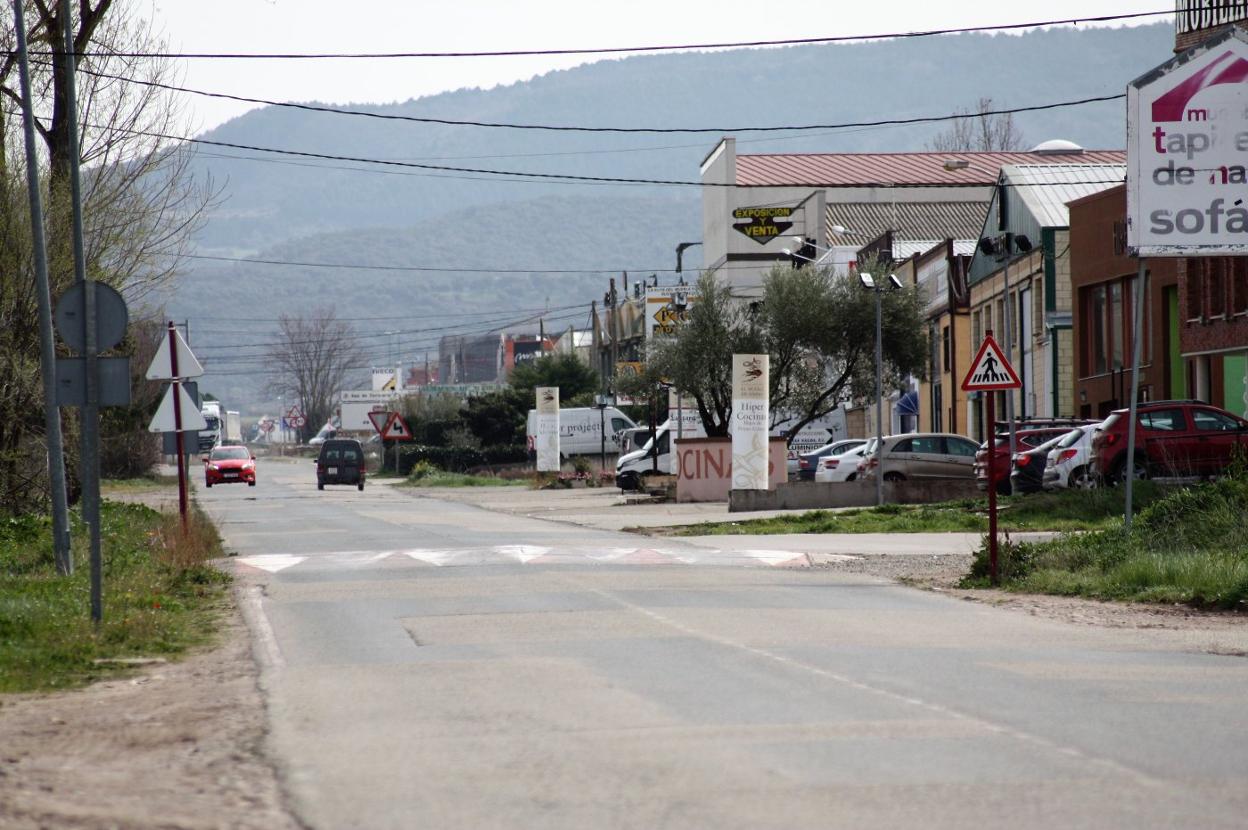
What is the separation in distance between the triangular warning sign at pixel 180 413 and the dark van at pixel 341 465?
4135cm

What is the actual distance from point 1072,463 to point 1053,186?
907 inches

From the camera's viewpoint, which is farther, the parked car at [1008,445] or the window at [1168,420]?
the parked car at [1008,445]

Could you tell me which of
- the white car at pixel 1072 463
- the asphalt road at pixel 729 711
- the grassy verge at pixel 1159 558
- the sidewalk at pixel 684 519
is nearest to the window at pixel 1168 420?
the white car at pixel 1072 463

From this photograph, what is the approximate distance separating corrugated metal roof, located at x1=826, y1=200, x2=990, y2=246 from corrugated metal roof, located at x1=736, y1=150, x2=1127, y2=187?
1.39m

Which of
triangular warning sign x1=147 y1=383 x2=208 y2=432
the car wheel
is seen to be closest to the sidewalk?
the car wheel

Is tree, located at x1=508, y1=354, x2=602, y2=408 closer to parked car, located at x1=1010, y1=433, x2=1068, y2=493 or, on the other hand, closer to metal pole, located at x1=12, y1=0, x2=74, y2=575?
parked car, located at x1=1010, y1=433, x2=1068, y2=493

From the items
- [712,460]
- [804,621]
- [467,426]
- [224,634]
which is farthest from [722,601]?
[467,426]

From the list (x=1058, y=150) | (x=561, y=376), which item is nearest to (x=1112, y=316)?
(x=1058, y=150)

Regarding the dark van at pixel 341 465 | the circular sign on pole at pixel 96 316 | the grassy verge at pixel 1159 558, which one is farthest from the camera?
the dark van at pixel 341 465

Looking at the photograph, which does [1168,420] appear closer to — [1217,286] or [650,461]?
[1217,286]

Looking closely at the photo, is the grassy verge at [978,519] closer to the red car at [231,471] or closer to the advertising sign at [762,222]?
the red car at [231,471]

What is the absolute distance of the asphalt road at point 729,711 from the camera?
22.8 ft

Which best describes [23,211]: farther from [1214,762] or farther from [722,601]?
[1214,762]

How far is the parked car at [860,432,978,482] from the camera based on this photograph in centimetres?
4097
